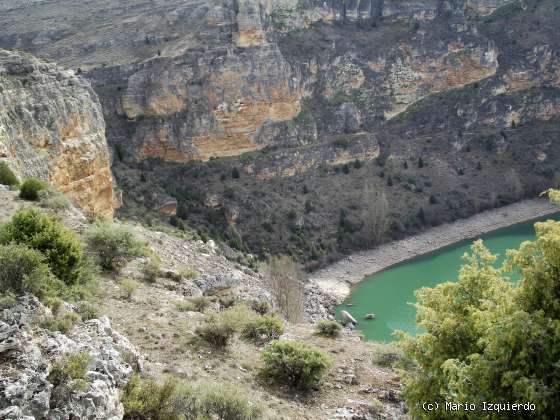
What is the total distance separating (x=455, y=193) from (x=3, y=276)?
4540cm

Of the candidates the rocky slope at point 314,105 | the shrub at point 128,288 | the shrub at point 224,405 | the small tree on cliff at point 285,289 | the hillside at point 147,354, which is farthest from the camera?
the rocky slope at point 314,105

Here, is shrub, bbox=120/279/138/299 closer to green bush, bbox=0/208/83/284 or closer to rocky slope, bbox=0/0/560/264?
green bush, bbox=0/208/83/284

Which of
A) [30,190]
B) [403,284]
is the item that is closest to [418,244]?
[403,284]

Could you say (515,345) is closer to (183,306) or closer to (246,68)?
(183,306)

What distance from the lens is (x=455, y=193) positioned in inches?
1923

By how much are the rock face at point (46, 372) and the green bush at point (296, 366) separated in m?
3.41

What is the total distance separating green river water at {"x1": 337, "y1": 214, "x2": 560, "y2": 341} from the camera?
29.9 m

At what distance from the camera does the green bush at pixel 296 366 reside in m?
10.3

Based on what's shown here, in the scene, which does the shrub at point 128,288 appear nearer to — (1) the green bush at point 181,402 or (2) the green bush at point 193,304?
(2) the green bush at point 193,304

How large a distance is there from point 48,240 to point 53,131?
33.0 feet

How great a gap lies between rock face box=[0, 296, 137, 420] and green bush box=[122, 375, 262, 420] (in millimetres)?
265

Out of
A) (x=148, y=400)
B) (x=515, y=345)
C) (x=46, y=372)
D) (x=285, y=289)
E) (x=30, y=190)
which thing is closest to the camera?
(x=515, y=345)

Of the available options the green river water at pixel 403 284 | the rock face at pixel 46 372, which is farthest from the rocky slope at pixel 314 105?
the rock face at pixel 46 372

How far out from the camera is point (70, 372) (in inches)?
253
